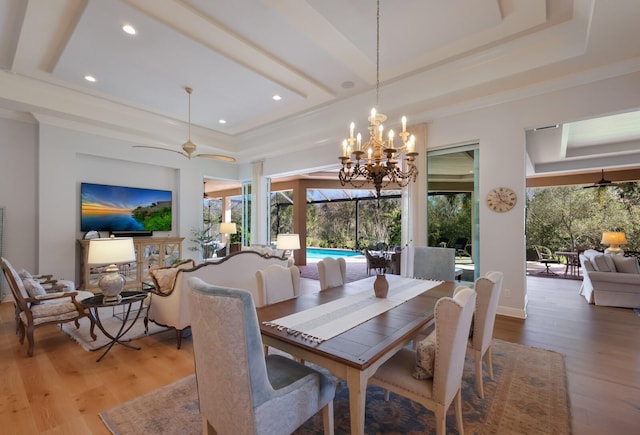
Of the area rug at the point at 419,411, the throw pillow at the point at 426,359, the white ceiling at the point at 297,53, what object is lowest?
the area rug at the point at 419,411

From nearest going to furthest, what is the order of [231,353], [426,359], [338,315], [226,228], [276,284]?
[231,353] → [426,359] → [338,315] → [276,284] → [226,228]

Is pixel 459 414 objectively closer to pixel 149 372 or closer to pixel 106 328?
pixel 149 372

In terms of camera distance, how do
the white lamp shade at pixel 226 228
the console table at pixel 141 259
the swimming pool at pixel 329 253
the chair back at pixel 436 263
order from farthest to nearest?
the swimming pool at pixel 329 253
the white lamp shade at pixel 226 228
the console table at pixel 141 259
the chair back at pixel 436 263

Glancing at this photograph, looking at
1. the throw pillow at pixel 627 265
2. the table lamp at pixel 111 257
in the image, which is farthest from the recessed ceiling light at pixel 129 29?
the throw pillow at pixel 627 265

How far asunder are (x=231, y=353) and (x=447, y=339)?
1.10 meters

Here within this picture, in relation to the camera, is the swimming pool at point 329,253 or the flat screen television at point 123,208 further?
the swimming pool at point 329,253

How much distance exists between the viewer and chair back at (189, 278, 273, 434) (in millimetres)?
1254

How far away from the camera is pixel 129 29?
3.16 metres

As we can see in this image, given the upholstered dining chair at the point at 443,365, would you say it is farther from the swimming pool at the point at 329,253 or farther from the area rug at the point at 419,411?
the swimming pool at the point at 329,253

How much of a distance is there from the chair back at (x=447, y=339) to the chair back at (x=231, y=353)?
90 centimetres

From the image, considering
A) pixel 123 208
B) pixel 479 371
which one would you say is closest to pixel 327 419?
pixel 479 371

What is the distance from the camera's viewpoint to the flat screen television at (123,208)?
18.6ft

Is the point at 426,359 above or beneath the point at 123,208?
beneath

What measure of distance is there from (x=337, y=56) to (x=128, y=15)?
225 centimetres
